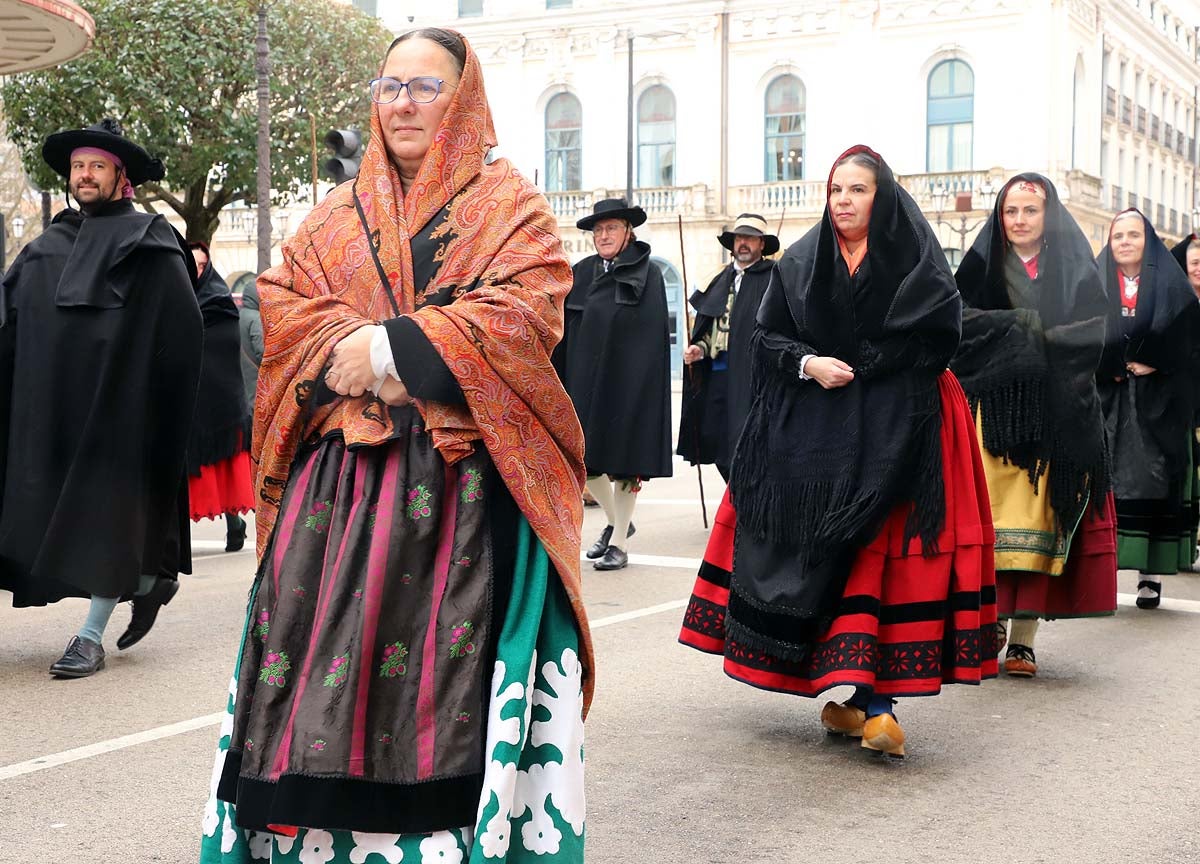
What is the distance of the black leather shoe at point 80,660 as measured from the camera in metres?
6.50

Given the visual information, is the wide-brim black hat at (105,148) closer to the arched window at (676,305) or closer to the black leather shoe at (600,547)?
the black leather shoe at (600,547)

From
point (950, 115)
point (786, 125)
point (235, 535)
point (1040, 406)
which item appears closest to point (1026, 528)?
point (1040, 406)

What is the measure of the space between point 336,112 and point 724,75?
19.3 meters

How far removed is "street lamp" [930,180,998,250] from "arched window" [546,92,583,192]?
32.3ft

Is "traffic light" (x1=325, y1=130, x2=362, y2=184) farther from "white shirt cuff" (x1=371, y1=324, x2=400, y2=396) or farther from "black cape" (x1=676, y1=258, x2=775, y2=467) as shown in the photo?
"white shirt cuff" (x1=371, y1=324, x2=400, y2=396)

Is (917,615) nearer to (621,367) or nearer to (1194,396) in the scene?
(1194,396)

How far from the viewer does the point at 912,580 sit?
5352 mm

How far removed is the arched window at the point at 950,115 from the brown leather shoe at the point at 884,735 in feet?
119

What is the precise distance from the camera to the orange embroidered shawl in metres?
3.42

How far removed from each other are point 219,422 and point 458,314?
7133 millimetres

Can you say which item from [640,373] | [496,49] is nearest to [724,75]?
[496,49]

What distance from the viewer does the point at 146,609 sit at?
6.95 m

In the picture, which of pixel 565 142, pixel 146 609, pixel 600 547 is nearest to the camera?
pixel 146 609

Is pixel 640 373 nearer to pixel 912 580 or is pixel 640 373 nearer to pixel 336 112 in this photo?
pixel 912 580
